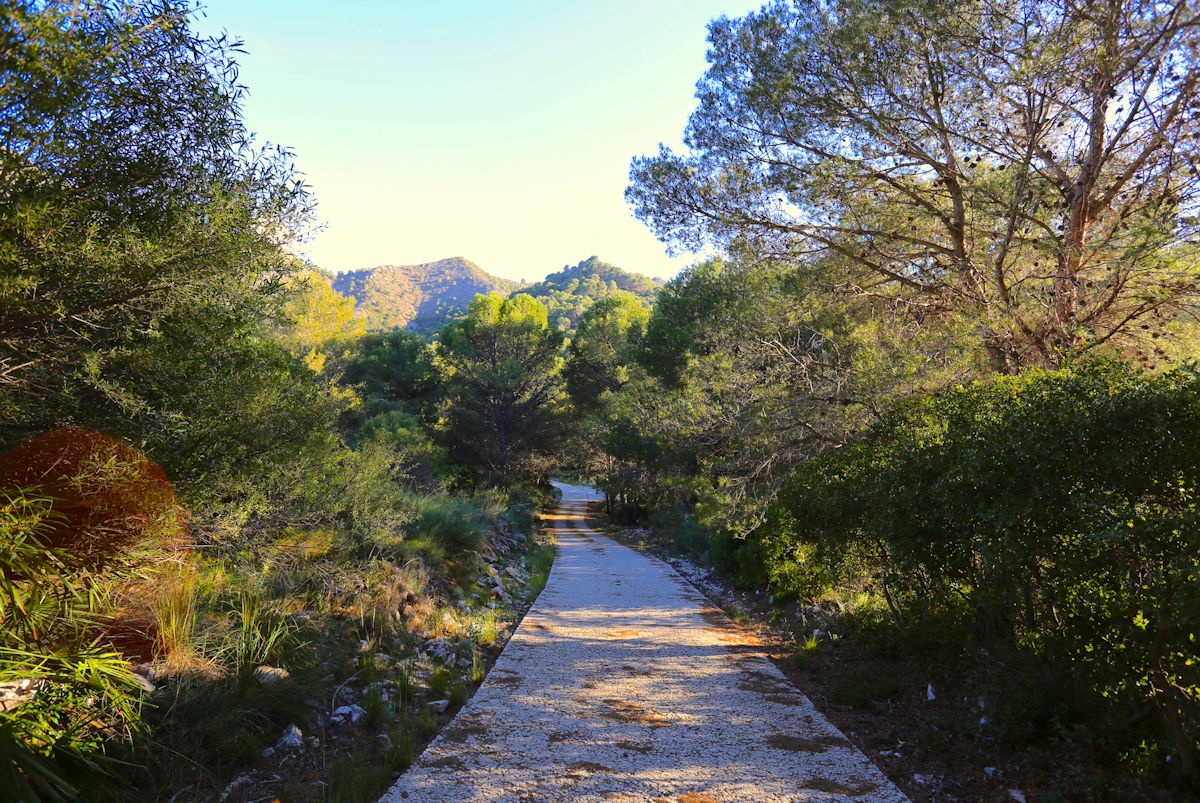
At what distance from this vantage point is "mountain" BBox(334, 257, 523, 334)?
10228cm

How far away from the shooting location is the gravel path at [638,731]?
12.1 feet

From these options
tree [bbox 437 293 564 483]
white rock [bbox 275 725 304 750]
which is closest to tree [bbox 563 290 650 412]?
tree [bbox 437 293 564 483]

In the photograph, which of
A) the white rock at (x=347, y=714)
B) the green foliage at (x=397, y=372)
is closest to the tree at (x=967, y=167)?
the white rock at (x=347, y=714)

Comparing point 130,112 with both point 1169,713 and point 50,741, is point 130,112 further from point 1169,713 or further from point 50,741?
point 1169,713

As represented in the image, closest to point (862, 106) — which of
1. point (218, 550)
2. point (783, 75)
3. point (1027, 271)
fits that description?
point (783, 75)

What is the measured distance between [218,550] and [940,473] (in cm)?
648

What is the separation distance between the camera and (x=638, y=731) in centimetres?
464

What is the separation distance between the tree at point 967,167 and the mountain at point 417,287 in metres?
80.2

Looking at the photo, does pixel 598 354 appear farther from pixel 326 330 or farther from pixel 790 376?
pixel 790 376

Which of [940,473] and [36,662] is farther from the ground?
[940,473]

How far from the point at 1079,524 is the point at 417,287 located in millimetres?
138801

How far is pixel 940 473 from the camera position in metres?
4.52

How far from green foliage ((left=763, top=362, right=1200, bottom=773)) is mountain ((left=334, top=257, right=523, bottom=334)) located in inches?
3338

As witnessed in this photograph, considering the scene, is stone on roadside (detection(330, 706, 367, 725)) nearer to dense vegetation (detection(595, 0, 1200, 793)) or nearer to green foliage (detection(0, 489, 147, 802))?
green foliage (detection(0, 489, 147, 802))
